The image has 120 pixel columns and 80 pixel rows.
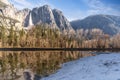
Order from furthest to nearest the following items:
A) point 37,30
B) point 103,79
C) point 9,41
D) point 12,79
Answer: point 37,30 → point 9,41 → point 12,79 → point 103,79

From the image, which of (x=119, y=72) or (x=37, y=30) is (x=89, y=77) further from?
(x=37, y=30)

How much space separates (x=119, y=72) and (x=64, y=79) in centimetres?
329

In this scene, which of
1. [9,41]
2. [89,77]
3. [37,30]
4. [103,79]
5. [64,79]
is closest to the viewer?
[103,79]

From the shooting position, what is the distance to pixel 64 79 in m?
15.2

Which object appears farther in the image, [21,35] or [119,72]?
[21,35]

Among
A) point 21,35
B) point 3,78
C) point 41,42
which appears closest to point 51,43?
point 41,42

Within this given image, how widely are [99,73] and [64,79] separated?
7.02 feet

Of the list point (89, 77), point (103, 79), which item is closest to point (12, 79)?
point (89, 77)

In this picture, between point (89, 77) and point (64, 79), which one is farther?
point (64, 79)

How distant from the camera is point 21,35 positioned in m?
151

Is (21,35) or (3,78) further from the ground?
(21,35)

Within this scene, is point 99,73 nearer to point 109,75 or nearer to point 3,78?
point 109,75

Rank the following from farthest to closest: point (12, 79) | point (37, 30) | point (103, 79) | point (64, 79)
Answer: point (37, 30)
point (12, 79)
point (64, 79)
point (103, 79)

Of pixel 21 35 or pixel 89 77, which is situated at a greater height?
pixel 21 35
